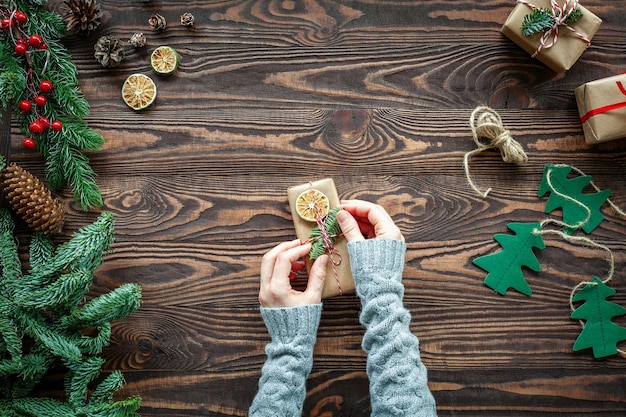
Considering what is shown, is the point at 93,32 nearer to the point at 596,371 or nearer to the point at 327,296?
the point at 327,296

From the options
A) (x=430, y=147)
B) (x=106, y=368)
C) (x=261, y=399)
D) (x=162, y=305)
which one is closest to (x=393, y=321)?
(x=261, y=399)

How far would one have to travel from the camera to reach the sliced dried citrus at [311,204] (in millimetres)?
1222

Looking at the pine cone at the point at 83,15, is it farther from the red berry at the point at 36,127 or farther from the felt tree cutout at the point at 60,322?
the felt tree cutout at the point at 60,322

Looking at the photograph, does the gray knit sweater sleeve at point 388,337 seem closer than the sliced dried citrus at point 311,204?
Yes

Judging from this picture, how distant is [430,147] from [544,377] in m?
0.70

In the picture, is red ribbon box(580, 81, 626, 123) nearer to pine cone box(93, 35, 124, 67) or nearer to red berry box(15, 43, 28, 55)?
pine cone box(93, 35, 124, 67)

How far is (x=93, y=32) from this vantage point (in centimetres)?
136

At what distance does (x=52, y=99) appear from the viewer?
124cm

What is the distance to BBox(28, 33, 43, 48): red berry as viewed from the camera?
3.84 feet

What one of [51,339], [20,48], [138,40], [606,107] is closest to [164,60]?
[138,40]

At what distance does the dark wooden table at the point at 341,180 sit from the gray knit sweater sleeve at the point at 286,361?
0.15 metres

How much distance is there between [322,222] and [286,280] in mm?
172

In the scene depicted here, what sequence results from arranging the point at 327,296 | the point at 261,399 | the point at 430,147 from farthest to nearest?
the point at 430,147 < the point at 327,296 < the point at 261,399

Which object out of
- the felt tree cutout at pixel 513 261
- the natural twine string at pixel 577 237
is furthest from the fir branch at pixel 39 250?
the natural twine string at pixel 577 237
